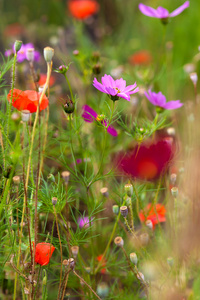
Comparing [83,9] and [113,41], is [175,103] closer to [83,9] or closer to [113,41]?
[83,9]

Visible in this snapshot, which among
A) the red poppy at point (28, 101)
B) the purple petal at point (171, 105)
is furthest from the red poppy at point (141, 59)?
the red poppy at point (28, 101)

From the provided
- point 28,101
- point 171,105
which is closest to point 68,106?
point 28,101

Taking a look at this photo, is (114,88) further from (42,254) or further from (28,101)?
(42,254)

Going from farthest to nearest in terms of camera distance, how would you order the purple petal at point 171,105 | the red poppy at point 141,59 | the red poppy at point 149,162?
the red poppy at point 141,59 → the purple petal at point 171,105 → the red poppy at point 149,162

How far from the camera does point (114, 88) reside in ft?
1.88

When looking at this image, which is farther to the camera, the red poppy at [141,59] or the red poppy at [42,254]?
the red poppy at [141,59]

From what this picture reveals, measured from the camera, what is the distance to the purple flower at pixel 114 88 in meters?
0.54

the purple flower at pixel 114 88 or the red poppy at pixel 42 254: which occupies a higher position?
the purple flower at pixel 114 88

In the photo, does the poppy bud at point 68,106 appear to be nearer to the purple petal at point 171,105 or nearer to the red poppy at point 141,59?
the purple petal at point 171,105

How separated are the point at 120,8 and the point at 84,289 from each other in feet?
5.74

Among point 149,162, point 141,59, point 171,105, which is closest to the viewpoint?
point 149,162

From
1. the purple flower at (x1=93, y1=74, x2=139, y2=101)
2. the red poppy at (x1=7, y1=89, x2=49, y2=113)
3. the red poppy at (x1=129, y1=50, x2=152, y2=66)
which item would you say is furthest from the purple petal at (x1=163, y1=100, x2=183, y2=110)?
the red poppy at (x1=129, y1=50, x2=152, y2=66)

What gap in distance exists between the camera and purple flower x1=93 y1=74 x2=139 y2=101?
0.54 metres

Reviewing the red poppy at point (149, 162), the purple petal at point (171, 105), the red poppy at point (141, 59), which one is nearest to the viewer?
the red poppy at point (149, 162)
